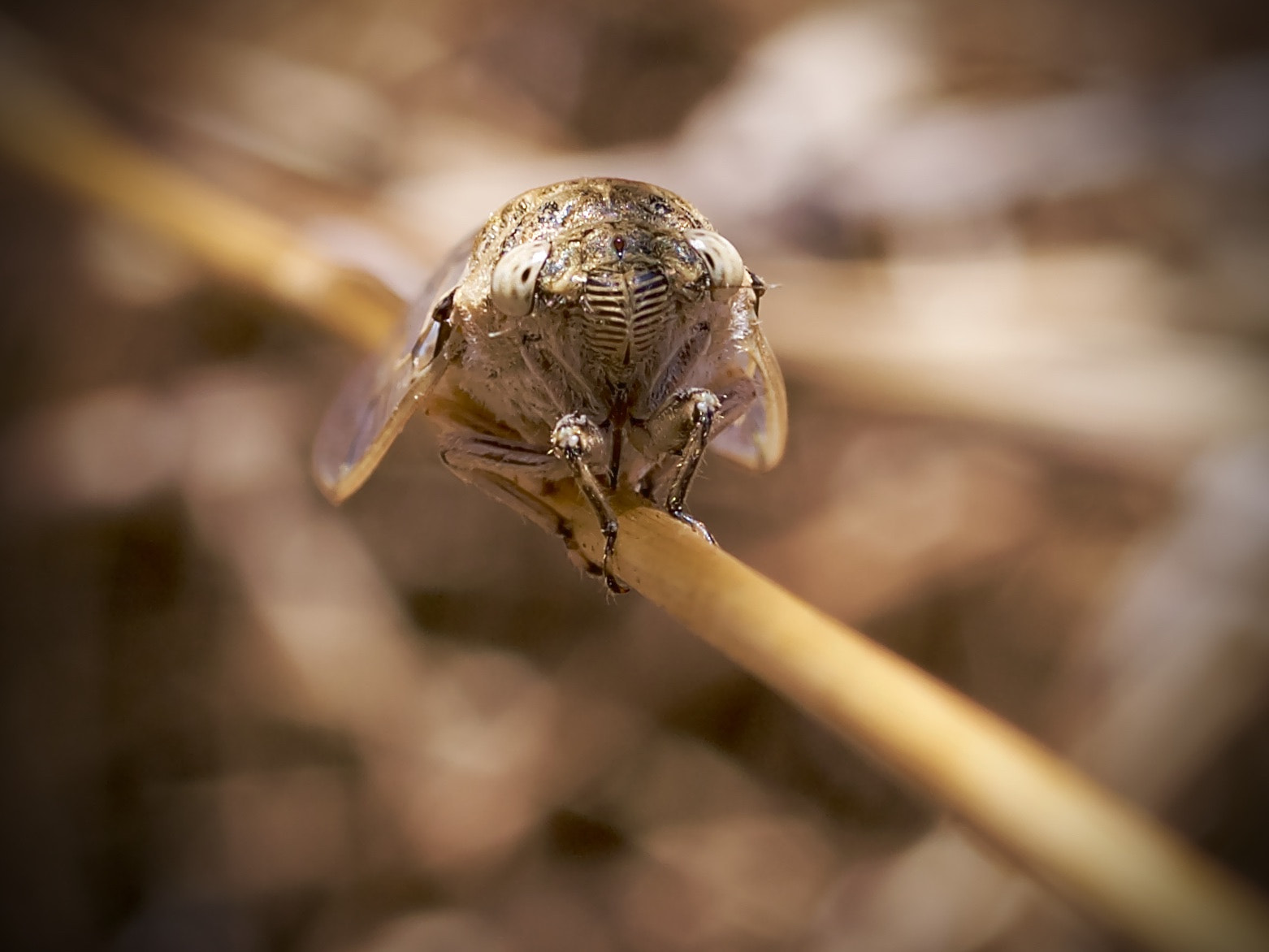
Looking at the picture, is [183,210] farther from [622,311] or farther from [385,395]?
[622,311]

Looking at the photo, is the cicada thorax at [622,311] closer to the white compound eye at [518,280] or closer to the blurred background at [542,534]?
the white compound eye at [518,280]

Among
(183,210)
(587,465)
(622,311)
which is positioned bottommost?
(587,465)

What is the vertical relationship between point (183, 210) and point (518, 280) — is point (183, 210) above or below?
above

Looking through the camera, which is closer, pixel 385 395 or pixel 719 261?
pixel 719 261

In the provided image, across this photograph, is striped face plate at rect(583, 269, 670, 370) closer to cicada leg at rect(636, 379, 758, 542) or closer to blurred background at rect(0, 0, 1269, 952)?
cicada leg at rect(636, 379, 758, 542)

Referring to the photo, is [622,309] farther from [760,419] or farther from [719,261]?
[760,419]

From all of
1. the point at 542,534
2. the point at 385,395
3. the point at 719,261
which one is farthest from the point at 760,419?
the point at 542,534

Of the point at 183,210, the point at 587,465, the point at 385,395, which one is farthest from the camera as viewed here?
the point at 183,210

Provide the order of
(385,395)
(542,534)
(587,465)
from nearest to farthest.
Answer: (587,465)
(385,395)
(542,534)
